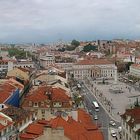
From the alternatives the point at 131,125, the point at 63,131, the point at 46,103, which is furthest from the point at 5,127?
the point at 46,103

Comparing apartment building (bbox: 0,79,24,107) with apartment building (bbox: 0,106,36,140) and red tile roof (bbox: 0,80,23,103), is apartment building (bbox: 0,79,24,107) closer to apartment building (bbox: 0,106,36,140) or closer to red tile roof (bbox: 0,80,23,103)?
red tile roof (bbox: 0,80,23,103)

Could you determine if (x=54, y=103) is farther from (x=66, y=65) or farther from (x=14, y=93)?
(x=66, y=65)

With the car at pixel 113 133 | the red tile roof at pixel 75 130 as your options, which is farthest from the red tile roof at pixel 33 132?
the car at pixel 113 133

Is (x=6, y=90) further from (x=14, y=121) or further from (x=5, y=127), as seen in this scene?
(x=5, y=127)

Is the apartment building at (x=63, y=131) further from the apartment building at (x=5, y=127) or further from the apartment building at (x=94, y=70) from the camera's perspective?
the apartment building at (x=94, y=70)

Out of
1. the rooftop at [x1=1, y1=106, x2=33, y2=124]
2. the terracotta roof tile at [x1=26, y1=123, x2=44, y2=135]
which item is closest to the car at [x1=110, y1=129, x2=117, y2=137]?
the rooftop at [x1=1, y1=106, x2=33, y2=124]

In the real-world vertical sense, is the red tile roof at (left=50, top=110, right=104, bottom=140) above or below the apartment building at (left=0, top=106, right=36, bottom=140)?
above
